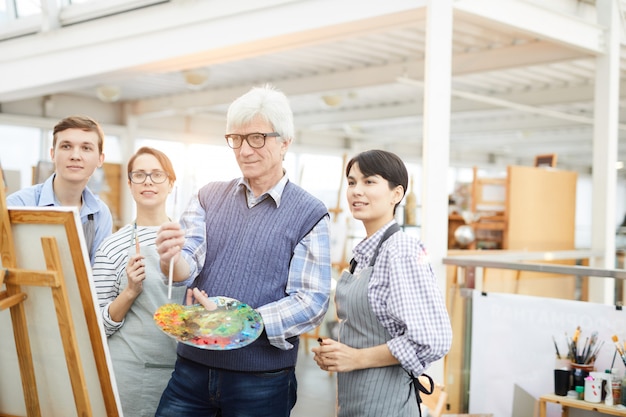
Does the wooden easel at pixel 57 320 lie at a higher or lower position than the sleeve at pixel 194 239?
lower

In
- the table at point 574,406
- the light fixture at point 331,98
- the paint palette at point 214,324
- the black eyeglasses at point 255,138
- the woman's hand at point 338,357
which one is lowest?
the table at point 574,406

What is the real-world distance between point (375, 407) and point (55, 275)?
2.86 feet

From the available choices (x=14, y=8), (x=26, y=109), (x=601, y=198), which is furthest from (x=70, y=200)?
(x=26, y=109)

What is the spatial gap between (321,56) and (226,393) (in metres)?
6.85

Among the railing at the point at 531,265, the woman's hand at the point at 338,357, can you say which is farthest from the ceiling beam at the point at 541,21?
the woman's hand at the point at 338,357

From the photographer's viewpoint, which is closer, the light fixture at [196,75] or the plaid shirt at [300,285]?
the plaid shirt at [300,285]

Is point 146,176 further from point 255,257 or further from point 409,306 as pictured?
point 409,306

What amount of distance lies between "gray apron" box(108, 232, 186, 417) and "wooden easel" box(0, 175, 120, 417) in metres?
0.26

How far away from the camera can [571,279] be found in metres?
5.61

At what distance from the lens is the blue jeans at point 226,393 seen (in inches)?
67.2

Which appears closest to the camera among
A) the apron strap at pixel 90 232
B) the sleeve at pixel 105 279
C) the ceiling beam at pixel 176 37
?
the sleeve at pixel 105 279

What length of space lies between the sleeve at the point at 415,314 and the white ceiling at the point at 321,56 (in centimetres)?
282

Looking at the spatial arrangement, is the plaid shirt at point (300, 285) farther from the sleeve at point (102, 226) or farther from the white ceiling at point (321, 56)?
the white ceiling at point (321, 56)

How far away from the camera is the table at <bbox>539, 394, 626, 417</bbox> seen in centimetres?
307
